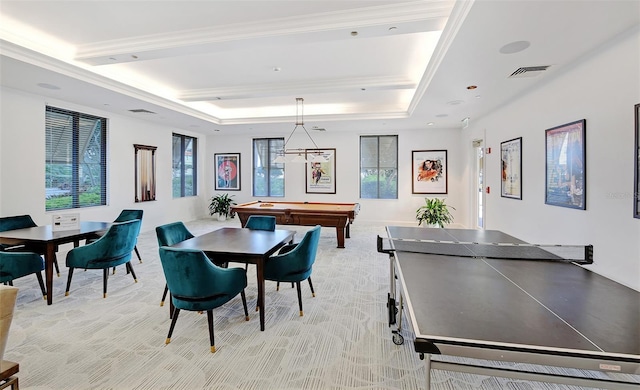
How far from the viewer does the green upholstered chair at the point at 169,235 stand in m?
3.18

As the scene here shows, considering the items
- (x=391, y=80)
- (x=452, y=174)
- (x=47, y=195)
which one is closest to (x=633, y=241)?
(x=391, y=80)

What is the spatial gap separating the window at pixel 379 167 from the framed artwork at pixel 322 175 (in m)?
0.91

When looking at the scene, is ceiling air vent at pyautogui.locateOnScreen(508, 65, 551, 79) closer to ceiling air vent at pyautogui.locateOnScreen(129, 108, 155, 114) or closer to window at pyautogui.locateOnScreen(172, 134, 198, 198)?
ceiling air vent at pyautogui.locateOnScreen(129, 108, 155, 114)

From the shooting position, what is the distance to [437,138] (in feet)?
27.5

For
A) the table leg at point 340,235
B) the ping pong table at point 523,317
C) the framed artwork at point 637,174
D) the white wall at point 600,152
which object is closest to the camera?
the ping pong table at point 523,317

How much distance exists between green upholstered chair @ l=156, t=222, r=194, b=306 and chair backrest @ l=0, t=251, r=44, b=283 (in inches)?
57.5

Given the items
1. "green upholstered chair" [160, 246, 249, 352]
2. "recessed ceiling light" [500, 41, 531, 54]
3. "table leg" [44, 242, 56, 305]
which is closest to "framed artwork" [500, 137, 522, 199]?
"recessed ceiling light" [500, 41, 531, 54]

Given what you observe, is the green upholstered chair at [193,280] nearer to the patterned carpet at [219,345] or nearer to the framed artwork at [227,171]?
the patterned carpet at [219,345]

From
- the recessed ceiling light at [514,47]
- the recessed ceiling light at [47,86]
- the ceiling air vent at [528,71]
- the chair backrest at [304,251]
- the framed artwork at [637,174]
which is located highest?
the recessed ceiling light at [47,86]

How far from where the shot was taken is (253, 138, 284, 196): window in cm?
956

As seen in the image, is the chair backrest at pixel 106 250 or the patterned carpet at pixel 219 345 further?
the chair backrest at pixel 106 250

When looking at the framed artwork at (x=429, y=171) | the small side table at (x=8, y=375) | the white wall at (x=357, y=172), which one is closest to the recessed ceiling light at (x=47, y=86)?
the small side table at (x=8, y=375)

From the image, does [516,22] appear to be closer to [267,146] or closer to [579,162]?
[579,162]

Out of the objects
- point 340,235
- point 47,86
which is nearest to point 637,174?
point 340,235
